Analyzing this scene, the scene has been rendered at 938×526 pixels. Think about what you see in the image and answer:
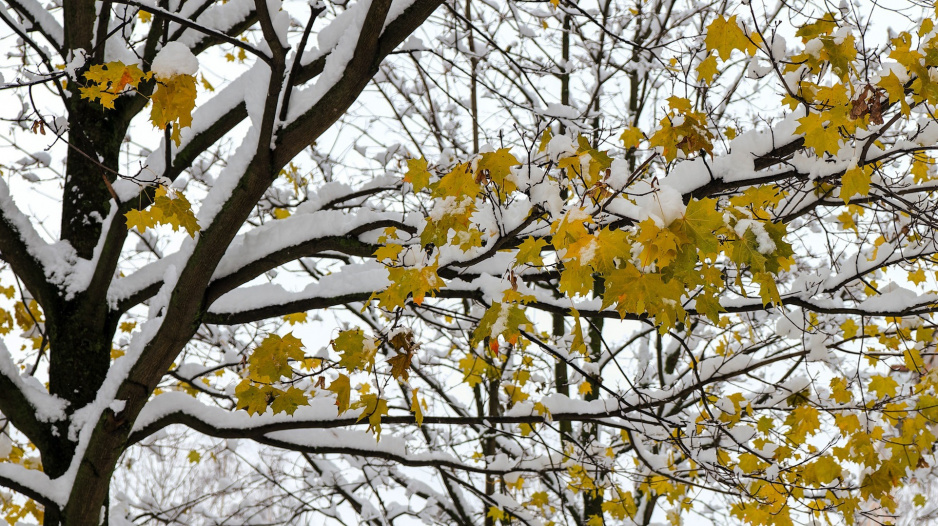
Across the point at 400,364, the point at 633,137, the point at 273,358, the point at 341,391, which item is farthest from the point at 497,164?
the point at 633,137

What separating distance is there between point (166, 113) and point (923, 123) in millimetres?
2721

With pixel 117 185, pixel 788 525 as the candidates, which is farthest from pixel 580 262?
pixel 117 185

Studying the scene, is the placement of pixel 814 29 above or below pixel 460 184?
above

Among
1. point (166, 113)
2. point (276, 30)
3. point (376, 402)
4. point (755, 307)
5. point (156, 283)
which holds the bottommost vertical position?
point (376, 402)

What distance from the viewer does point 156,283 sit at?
10.4ft

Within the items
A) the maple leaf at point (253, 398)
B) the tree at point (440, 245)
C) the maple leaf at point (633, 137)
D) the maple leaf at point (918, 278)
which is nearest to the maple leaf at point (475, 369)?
the tree at point (440, 245)

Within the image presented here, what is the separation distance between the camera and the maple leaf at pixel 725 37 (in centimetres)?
222

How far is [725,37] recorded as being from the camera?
225cm

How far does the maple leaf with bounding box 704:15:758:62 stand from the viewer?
2.22 meters

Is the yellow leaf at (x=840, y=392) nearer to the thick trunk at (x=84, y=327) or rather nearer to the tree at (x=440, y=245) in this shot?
the tree at (x=440, y=245)

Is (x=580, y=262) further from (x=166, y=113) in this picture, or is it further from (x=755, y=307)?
(x=755, y=307)

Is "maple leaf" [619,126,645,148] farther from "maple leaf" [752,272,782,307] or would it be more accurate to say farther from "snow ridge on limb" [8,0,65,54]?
"snow ridge on limb" [8,0,65,54]

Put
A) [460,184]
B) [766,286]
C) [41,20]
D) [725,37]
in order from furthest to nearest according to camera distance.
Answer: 1. [41,20]
2. [725,37]
3. [766,286]
4. [460,184]

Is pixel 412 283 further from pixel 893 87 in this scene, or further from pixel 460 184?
pixel 893 87
